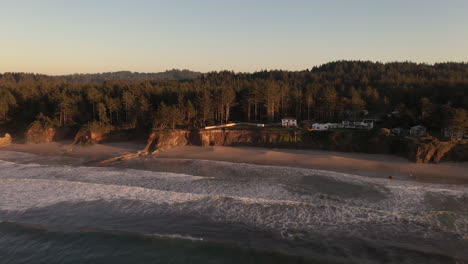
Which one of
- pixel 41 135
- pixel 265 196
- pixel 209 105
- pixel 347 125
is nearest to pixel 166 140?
pixel 209 105

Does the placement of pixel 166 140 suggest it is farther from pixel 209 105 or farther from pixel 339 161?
pixel 339 161

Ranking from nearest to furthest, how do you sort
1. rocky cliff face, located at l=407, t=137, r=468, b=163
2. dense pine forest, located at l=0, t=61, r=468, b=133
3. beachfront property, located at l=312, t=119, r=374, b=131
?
rocky cliff face, located at l=407, t=137, r=468, b=163 → beachfront property, located at l=312, t=119, r=374, b=131 → dense pine forest, located at l=0, t=61, r=468, b=133

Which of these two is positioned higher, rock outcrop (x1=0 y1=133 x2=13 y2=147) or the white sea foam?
rock outcrop (x1=0 y1=133 x2=13 y2=147)

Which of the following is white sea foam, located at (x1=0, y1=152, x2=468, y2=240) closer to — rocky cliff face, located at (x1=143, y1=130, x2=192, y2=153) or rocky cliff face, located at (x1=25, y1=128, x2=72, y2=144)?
rocky cliff face, located at (x1=143, y1=130, x2=192, y2=153)

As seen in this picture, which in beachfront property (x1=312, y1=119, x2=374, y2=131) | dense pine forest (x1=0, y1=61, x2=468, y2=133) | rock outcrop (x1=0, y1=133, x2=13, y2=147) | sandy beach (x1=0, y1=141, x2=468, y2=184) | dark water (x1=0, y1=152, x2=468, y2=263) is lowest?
dark water (x1=0, y1=152, x2=468, y2=263)

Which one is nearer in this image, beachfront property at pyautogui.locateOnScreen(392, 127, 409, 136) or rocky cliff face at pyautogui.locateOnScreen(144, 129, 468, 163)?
rocky cliff face at pyautogui.locateOnScreen(144, 129, 468, 163)

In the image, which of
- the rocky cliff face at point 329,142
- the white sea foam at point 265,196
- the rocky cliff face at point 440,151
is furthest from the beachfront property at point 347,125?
the white sea foam at point 265,196

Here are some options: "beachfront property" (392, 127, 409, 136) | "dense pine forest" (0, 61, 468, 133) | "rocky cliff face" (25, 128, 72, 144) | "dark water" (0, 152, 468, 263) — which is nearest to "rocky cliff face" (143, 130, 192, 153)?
"dense pine forest" (0, 61, 468, 133)
